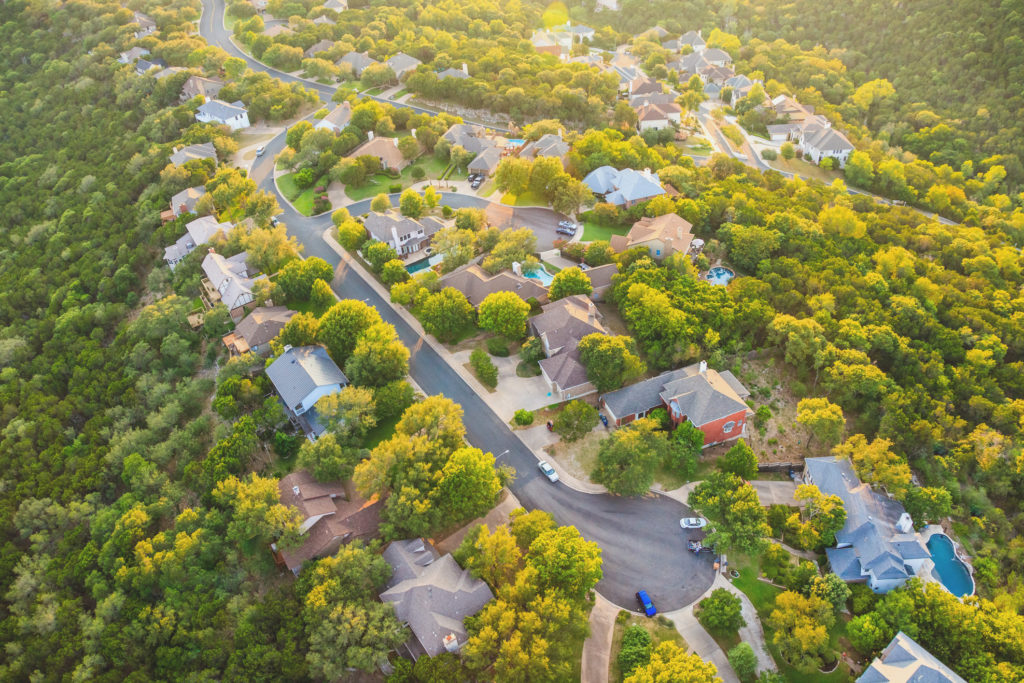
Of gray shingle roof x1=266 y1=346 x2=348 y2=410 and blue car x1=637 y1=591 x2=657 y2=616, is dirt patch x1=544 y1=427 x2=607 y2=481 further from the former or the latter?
gray shingle roof x1=266 y1=346 x2=348 y2=410

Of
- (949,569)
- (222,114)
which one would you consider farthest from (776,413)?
(222,114)

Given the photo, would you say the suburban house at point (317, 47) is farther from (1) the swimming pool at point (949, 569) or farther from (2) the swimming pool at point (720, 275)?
(1) the swimming pool at point (949, 569)

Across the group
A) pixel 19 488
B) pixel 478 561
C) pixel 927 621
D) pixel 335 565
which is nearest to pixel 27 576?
pixel 19 488

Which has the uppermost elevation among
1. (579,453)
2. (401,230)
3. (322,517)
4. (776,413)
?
(401,230)

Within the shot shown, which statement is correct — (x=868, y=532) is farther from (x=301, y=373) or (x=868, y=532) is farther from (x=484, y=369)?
(x=301, y=373)

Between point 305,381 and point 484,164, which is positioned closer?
point 305,381

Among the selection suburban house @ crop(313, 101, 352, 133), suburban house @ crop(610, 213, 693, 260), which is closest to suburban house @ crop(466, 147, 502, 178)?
suburban house @ crop(313, 101, 352, 133)
